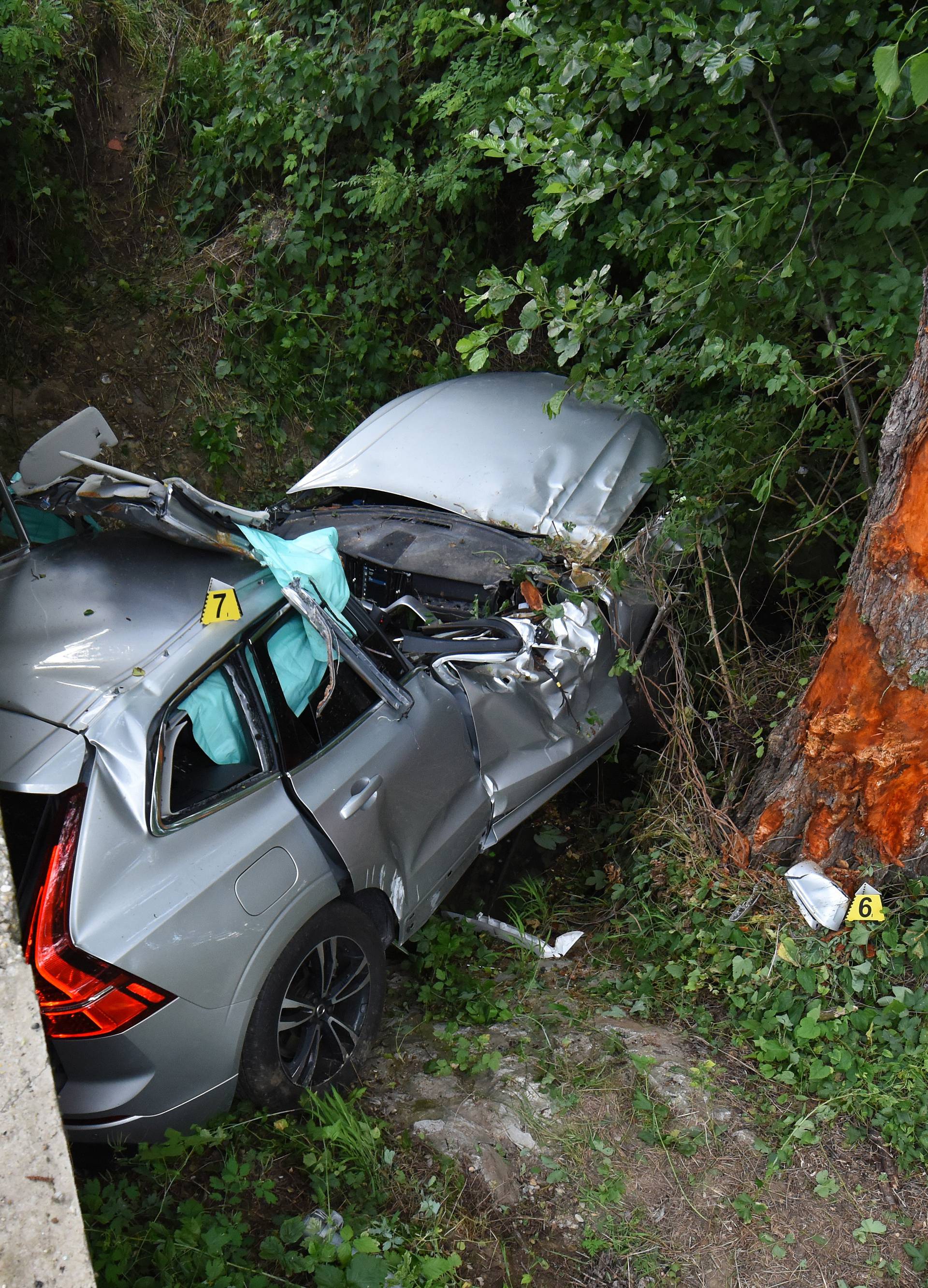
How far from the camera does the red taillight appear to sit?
2.25 meters

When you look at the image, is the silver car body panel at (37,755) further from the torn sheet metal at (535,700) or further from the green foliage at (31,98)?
the green foliage at (31,98)

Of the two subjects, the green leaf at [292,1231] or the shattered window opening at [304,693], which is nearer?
the green leaf at [292,1231]

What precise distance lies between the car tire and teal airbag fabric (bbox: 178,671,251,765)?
0.56 metres

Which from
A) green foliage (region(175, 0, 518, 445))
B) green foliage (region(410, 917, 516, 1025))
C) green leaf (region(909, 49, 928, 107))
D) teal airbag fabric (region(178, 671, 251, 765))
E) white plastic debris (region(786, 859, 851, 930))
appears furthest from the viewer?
green foliage (region(175, 0, 518, 445))

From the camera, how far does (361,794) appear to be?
116 inches

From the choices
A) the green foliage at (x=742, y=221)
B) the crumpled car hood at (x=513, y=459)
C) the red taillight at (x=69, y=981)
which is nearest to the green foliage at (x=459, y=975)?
the red taillight at (x=69, y=981)

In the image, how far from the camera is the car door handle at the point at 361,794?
9.50ft

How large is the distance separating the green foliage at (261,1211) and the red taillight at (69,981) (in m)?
0.42

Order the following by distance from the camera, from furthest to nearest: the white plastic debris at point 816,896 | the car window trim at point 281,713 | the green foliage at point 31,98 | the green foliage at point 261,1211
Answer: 1. the green foliage at point 31,98
2. the white plastic debris at point 816,896
3. the car window trim at point 281,713
4. the green foliage at point 261,1211

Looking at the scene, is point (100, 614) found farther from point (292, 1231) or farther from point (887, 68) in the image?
point (887, 68)

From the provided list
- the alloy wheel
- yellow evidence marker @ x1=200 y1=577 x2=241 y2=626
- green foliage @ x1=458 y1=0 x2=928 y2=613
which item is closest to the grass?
the alloy wheel

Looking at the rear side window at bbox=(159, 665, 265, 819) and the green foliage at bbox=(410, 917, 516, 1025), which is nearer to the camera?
the rear side window at bbox=(159, 665, 265, 819)

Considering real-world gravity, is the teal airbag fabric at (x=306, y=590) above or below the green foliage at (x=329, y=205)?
below

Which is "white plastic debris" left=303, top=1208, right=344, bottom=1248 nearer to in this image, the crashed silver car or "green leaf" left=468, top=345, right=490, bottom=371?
the crashed silver car
